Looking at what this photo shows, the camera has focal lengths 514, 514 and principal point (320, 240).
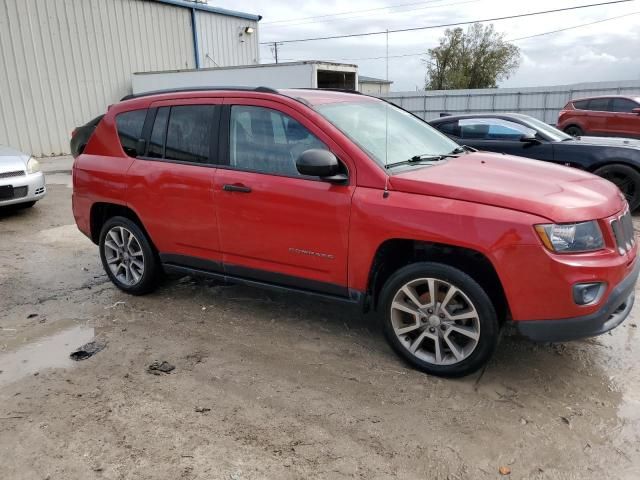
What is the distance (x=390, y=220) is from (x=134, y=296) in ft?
9.27

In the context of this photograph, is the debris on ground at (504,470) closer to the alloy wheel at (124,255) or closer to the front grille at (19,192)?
the alloy wheel at (124,255)

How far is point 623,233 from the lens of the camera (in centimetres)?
316

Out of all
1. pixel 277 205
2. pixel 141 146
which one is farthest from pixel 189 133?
pixel 277 205

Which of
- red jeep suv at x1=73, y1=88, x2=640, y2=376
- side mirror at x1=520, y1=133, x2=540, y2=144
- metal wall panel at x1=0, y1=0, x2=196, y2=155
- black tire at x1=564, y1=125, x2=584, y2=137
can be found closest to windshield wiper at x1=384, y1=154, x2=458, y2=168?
red jeep suv at x1=73, y1=88, x2=640, y2=376

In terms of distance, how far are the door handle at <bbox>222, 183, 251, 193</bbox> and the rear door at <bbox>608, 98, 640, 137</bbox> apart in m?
13.6

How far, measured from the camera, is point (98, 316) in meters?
4.46

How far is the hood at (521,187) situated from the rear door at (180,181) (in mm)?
1581

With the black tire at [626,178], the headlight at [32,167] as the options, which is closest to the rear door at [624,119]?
the black tire at [626,178]

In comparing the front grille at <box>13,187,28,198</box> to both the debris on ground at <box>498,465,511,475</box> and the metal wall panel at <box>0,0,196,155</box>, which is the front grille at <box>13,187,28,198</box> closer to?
the debris on ground at <box>498,465,511,475</box>

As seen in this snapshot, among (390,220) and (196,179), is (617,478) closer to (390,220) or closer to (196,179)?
(390,220)

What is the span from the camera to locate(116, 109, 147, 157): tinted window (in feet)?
14.9

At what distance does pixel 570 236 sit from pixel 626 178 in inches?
219

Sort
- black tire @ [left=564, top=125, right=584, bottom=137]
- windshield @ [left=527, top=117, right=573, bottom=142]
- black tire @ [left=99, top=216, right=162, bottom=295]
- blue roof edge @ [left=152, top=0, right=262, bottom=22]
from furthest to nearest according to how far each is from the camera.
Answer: blue roof edge @ [left=152, top=0, right=262, bottom=22] < black tire @ [left=564, top=125, right=584, bottom=137] < windshield @ [left=527, top=117, right=573, bottom=142] < black tire @ [left=99, top=216, right=162, bottom=295]

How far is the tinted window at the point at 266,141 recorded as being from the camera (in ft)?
11.9
